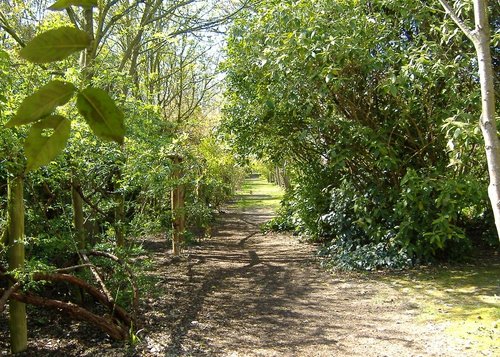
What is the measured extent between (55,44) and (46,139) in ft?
0.38

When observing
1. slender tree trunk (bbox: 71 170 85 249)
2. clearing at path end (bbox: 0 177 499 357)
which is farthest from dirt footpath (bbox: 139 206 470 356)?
slender tree trunk (bbox: 71 170 85 249)

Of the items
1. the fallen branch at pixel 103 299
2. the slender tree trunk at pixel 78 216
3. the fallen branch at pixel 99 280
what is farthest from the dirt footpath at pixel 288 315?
the slender tree trunk at pixel 78 216

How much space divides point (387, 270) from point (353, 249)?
925mm

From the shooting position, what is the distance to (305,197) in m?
9.71

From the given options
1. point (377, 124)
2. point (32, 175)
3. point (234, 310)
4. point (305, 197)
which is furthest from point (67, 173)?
point (305, 197)

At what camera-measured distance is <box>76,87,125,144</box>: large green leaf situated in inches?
22.0

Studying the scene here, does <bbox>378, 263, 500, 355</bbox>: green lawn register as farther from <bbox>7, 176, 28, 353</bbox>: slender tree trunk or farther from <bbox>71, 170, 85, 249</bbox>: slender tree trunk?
<bbox>7, 176, 28, 353</bbox>: slender tree trunk

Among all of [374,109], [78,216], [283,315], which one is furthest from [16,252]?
[374,109]

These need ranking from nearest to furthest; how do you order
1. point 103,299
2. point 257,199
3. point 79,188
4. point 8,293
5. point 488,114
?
point 488,114 < point 8,293 < point 103,299 < point 79,188 < point 257,199

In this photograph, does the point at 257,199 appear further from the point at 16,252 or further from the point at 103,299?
the point at 16,252

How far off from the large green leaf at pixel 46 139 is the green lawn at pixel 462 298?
14.0 ft

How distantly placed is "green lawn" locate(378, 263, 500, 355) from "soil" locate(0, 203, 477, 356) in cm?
16

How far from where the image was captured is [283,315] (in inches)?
204

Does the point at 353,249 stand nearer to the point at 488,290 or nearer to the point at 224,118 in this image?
the point at 488,290
